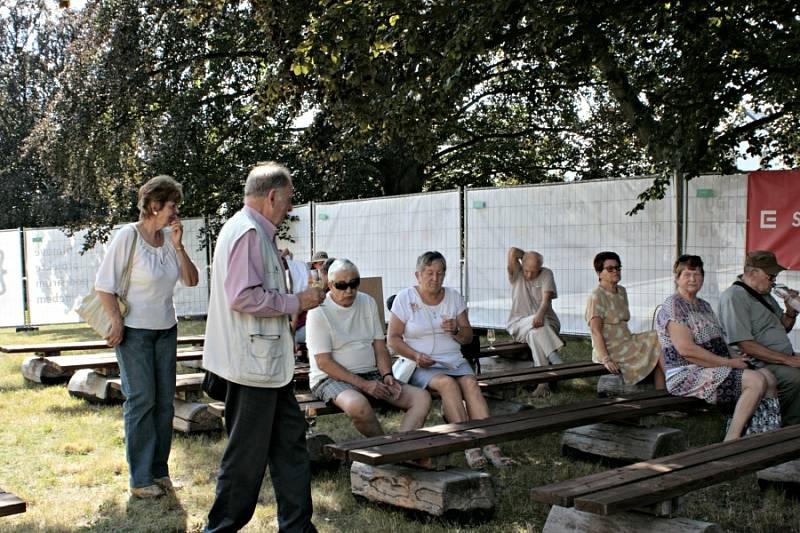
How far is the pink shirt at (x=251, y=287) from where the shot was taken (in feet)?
11.5

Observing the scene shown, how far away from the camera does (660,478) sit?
11.9 feet

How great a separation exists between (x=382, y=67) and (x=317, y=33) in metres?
0.86

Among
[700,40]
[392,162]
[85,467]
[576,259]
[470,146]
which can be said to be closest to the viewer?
[85,467]

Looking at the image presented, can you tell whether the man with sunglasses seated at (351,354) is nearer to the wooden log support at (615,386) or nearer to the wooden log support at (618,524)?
the wooden log support at (618,524)

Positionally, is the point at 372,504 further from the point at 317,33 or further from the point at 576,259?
the point at 576,259

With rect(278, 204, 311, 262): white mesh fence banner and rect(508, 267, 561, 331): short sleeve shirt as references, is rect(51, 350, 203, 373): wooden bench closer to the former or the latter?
rect(508, 267, 561, 331): short sleeve shirt

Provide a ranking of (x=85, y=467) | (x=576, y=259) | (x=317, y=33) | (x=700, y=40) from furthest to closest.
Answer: (x=576, y=259), (x=700, y=40), (x=317, y=33), (x=85, y=467)

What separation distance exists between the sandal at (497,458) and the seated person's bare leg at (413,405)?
1.52 feet

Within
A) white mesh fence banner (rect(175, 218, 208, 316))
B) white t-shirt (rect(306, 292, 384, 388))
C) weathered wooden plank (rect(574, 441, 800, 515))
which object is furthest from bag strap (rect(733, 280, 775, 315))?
white mesh fence banner (rect(175, 218, 208, 316))

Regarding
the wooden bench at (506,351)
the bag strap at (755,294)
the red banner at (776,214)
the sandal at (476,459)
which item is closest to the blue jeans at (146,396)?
the sandal at (476,459)

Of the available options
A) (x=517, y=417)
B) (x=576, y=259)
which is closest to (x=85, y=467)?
(x=517, y=417)

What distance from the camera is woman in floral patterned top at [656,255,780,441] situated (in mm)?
5352

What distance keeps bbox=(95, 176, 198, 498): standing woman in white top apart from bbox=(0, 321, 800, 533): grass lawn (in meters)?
0.25

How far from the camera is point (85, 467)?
5.58 meters
